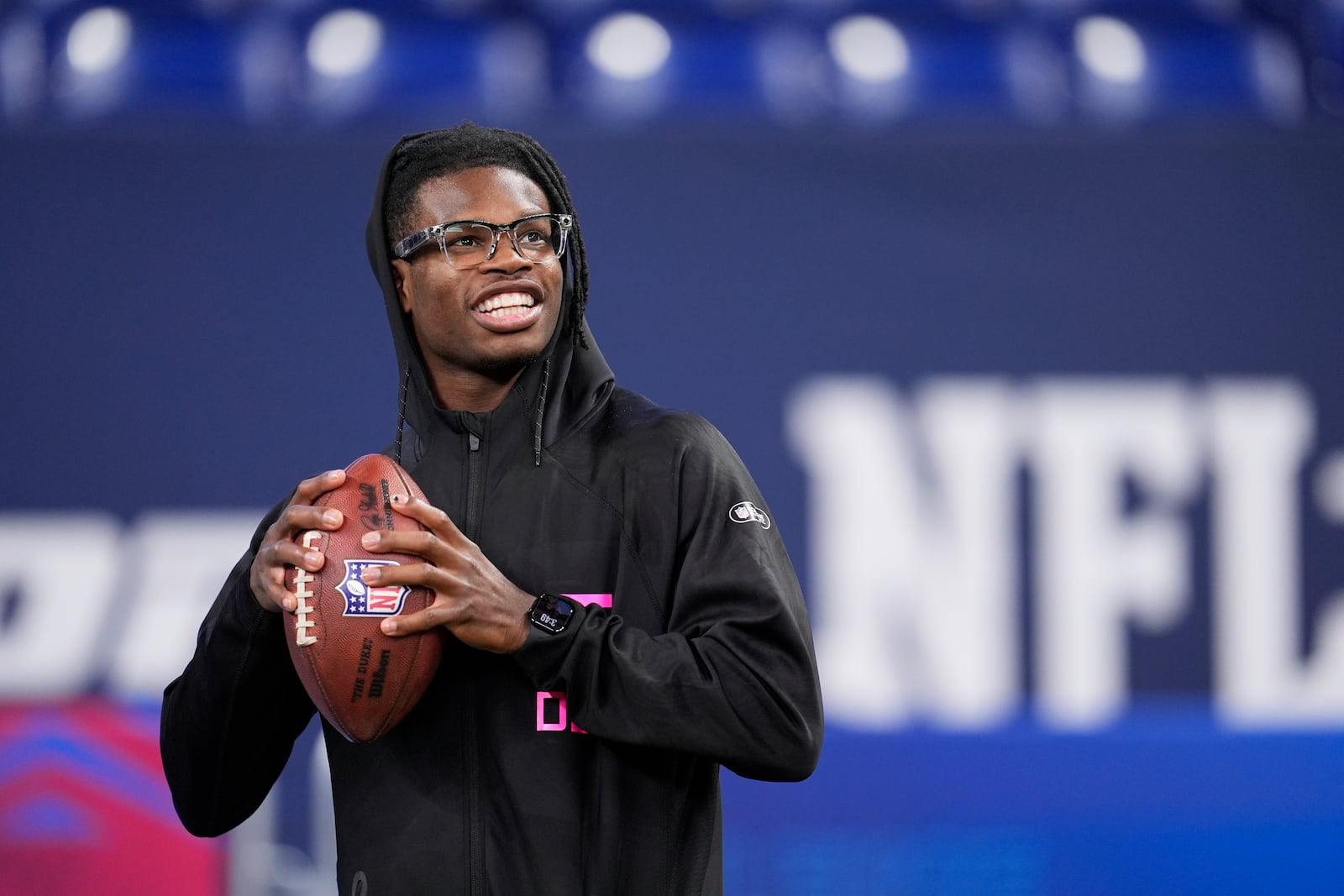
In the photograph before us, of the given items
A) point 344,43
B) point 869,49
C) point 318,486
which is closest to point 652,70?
point 869,49

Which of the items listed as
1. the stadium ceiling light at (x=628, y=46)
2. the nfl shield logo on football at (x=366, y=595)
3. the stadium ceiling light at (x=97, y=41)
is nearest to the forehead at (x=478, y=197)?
the nfl shield logo on football at (x=366, y=595)

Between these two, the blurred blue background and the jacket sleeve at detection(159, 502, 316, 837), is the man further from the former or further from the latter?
the blurred blue background

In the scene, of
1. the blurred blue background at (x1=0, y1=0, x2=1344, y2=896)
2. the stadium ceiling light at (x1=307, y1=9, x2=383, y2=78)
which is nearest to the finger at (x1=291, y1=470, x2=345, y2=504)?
the blurred blue background at (x1=0, y1=0, x2=1344, y2=896)

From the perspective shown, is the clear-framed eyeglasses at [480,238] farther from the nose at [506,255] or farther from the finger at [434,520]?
the finger at [434,520]

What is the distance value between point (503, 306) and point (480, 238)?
0.23 ft

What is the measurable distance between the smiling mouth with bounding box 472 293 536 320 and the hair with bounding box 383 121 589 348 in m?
0.09

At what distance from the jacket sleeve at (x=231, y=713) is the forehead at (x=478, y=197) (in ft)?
1.25

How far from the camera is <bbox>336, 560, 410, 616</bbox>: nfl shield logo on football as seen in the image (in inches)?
50.4

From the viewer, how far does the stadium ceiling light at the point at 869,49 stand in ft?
10.5

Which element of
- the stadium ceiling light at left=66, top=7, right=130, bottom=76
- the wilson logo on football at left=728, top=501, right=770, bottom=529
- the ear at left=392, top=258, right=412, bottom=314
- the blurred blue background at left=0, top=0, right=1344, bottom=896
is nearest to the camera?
the wilson logo on football at left=728, top=501, right=770, bottom=529

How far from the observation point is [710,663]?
128 cm

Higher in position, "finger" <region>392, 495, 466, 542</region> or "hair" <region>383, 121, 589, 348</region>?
"hair" <region>383, 121, 589, 348</region>

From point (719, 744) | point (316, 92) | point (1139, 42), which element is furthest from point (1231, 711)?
point (316, 92)

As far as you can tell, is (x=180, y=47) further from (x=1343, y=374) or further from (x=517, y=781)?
(x=1343, y=374)
